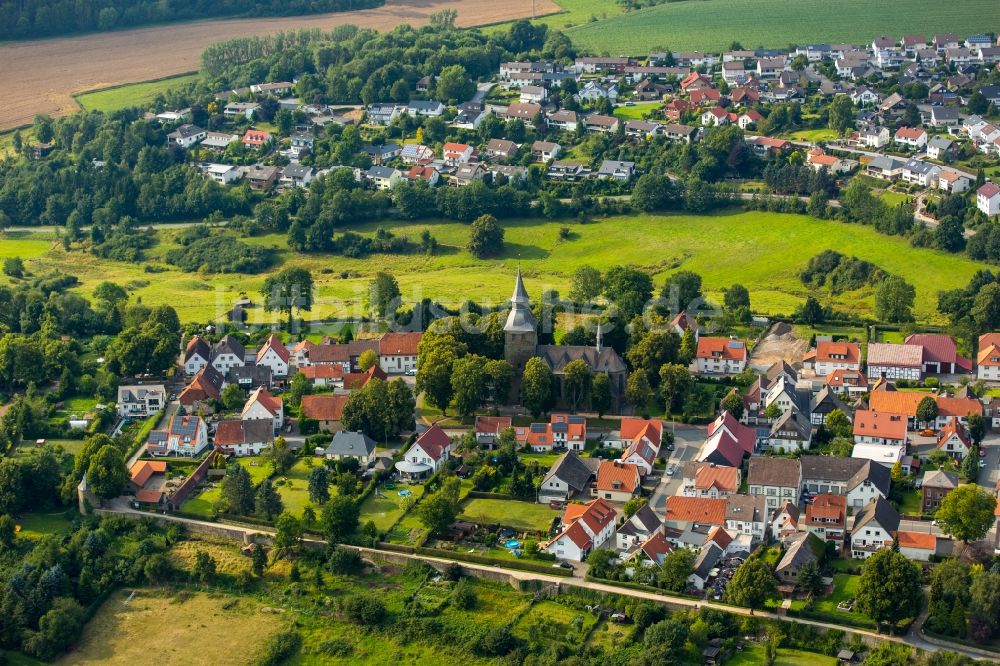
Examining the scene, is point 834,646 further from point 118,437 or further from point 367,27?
point 367,27

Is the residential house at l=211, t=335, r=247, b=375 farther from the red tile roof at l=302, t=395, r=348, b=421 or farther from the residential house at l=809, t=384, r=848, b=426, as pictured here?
the residential house at l=809, t=384, r=848, b=426

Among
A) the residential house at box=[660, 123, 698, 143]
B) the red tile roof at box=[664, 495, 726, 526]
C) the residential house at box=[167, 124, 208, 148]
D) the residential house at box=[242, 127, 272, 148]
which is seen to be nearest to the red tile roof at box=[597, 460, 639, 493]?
the red tile roof at box=[664, 495, 726, 526]

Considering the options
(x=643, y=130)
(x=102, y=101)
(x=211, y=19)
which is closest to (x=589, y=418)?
(x=643, y=130)

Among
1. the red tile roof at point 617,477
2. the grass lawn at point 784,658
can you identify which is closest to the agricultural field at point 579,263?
the red tile roof at point 617,477

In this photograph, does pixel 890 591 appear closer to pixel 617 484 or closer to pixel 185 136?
pixel 617 484

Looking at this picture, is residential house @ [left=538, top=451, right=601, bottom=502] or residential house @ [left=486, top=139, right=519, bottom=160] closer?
residential house @ [left=538, top=451, right=601, bottom=502]

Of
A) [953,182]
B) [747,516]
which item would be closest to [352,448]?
[747,516]
